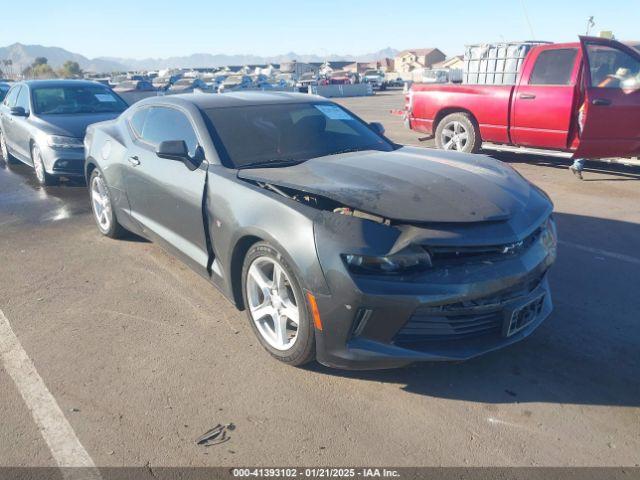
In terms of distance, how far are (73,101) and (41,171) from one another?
4.40 ft

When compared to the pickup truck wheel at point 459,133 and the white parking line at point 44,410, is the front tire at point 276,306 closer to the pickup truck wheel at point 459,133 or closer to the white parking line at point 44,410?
the white parking line at point 44,410

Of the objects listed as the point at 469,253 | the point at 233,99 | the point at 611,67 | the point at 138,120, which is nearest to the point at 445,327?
the point at 469,253

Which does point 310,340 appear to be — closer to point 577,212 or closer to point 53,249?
point 53,249

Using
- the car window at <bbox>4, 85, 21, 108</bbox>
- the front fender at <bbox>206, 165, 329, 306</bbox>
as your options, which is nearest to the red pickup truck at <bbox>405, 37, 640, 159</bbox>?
the front fender at <bbox>206, 165, 329, 306</bbox>

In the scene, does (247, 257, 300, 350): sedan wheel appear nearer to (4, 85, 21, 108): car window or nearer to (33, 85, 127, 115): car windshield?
(33, 85, 127, 115): car windshield

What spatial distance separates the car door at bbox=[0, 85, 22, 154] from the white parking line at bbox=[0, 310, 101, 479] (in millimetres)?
6857

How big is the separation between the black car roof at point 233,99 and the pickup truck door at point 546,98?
15.1ft

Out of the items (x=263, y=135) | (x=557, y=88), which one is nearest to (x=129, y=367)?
(x=263, y=135)

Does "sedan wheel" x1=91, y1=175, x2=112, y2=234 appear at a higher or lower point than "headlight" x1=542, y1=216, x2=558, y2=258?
lower

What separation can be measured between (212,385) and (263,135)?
1.93 meters

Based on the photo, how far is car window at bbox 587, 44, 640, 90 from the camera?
7641 mm

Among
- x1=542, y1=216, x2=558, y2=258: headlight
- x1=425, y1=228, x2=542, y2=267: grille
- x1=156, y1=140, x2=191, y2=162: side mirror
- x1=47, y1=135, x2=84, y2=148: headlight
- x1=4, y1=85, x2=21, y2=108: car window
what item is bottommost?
x1=47, y1=135, x2=84, y2=148: headlight

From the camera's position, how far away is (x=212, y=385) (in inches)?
123

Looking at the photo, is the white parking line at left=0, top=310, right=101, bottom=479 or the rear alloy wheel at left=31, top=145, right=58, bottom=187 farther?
the rear alloy wheel at left=31, top=145, right=58, bottom=187
